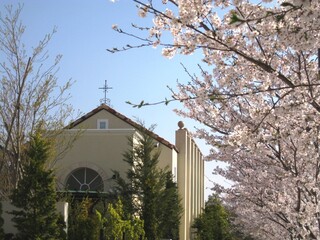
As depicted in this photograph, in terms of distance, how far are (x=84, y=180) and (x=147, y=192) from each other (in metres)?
5.22

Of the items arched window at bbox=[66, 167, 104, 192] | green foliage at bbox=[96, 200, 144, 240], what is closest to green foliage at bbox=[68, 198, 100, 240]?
green foliage at bbox=[96, 200, 144, 240]

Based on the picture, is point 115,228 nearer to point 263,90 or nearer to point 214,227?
point 263,90

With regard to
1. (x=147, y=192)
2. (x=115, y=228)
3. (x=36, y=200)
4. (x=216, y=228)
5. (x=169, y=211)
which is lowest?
(x=115, y=228)

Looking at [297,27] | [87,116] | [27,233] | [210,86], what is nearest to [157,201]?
[27,233]

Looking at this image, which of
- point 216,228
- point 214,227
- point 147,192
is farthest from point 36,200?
point 216,228

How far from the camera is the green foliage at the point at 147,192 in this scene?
59.5ft

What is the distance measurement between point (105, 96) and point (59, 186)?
324 inches

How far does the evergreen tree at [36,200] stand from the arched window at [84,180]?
9573 mm

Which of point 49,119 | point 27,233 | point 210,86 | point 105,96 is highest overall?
point 105,96

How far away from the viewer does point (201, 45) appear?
5.27m

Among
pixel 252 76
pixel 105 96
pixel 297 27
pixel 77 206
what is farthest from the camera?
pixel 105 96

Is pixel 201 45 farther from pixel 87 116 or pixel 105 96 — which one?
pixel 105 96

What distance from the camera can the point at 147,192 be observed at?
18.4 metres

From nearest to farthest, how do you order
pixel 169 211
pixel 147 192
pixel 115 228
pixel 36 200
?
pixel 36 200
pixel 115 228
pixel 147 192
pixel 169 211
